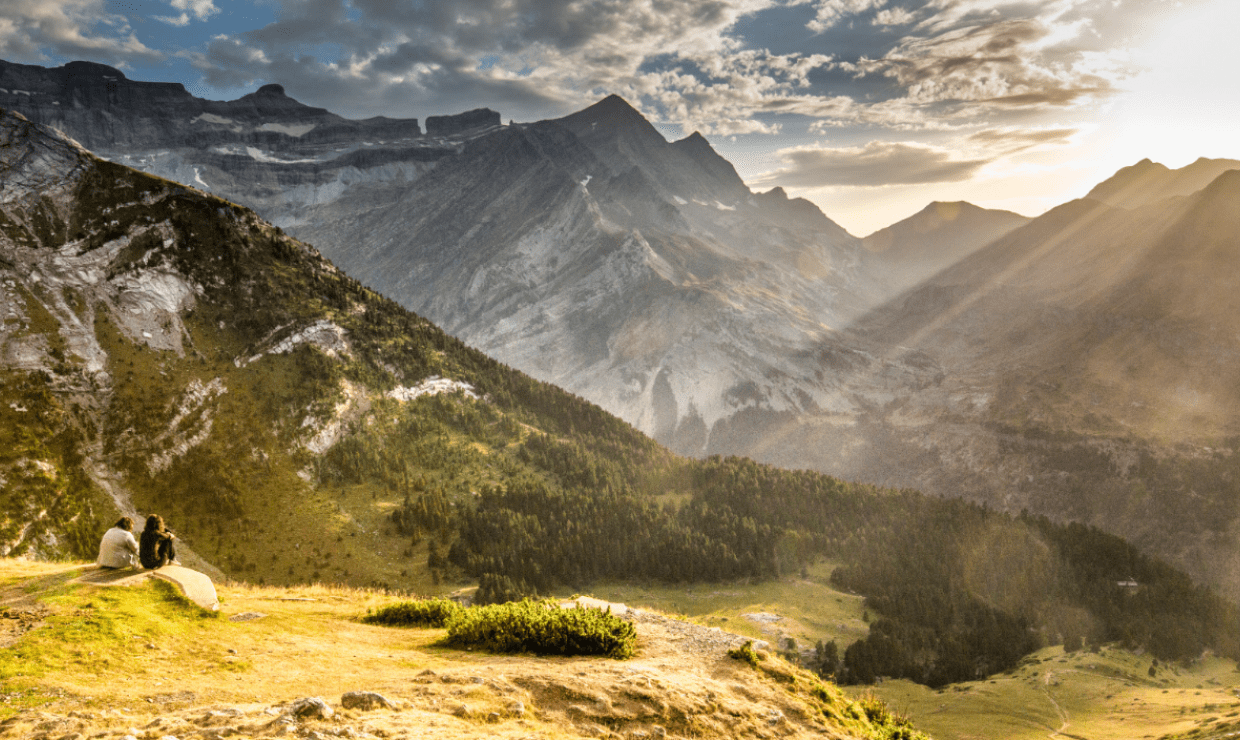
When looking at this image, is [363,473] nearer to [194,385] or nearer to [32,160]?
[194,385]

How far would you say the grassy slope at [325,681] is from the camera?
12.2 metres

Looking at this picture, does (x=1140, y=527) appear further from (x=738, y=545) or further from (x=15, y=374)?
(x=15, y=374)

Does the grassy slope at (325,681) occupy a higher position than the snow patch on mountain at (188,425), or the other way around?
the snow patch on mountain at (188,425)

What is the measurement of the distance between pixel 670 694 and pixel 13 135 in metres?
110

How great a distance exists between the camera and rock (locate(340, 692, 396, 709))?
1266 centimetres

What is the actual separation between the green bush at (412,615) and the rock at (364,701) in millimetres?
10468

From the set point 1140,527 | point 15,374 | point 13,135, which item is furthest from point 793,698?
point 1140,527

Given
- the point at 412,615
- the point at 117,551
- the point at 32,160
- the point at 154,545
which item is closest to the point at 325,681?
the point at 412,615

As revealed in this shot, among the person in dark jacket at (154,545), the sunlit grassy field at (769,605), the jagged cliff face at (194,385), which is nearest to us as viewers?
the person in dark jacket at (154,545)

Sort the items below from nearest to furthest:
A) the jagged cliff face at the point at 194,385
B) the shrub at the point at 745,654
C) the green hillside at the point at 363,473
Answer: the shrub at the point at 745,654, the jagged cliff face at the point at 194,385, the green hillside at the point at 363,473

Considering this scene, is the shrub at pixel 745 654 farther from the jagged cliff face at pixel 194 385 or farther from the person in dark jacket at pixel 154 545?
the jagged cliff face at pixel 194 385

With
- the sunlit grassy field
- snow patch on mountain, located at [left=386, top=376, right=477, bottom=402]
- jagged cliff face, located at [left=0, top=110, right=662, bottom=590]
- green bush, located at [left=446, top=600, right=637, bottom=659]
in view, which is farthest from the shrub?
snow patch on mountain, located at [left=386, top=376, right=477, bottom=402]

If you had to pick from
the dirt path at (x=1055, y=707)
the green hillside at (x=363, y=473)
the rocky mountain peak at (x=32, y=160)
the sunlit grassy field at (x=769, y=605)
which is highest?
the rocky mountain peak at (x=32, y=160)

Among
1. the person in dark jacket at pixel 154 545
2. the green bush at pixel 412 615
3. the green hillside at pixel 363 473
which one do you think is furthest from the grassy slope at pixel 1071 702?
the person in dark jacket at pixel 154 545
